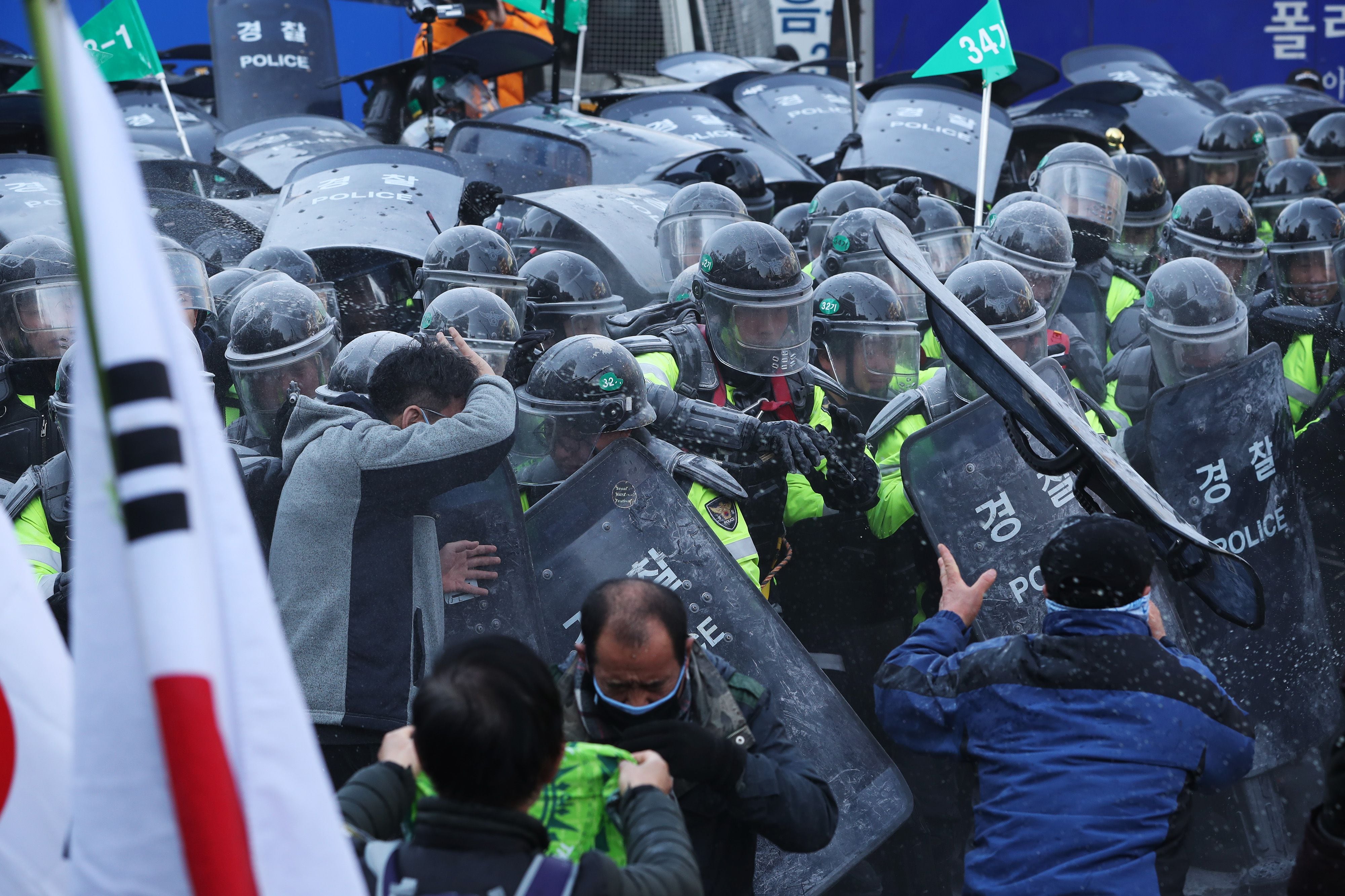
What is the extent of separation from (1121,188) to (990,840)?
233 inches

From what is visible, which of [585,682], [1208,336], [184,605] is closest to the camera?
[184,605]

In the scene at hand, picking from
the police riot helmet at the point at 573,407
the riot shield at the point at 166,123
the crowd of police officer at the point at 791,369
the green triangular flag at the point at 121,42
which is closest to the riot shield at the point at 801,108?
the riot shield at the point at 166,123

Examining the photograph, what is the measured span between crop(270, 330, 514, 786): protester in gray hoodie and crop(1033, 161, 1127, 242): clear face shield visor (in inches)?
208

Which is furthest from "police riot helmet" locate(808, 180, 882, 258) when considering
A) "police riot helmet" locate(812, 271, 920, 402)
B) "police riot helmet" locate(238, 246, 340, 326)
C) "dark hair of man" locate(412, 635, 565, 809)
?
"dark hair of man" locate(412, 635, 565, 809)

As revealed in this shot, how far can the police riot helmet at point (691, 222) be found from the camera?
6742 mm

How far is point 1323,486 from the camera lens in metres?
4.95

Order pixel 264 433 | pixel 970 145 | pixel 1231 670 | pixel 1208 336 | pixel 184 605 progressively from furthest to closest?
1. pixel 970 145
2. pixel 1208 336
3. pixel 264 433
4. pixel 1231 670
5. pixel 184 605

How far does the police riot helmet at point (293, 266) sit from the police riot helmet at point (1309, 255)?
4.48 m

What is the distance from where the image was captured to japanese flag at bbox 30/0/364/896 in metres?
1.39

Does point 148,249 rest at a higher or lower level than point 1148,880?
higher

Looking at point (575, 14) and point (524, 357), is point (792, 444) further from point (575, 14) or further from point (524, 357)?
point (575, 14)

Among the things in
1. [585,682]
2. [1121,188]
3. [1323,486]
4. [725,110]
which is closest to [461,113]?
[725,110]

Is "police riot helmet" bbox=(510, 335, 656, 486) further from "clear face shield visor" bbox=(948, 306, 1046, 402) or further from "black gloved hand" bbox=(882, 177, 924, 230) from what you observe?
"black gloved hand" bbox=(882, 177, 924, 230)

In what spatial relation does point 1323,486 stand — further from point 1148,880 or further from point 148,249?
point 148,249
